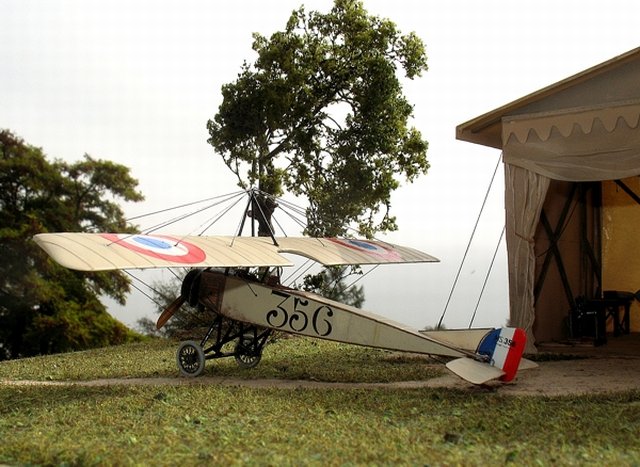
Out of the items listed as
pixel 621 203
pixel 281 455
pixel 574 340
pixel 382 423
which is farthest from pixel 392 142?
pixel 281 455

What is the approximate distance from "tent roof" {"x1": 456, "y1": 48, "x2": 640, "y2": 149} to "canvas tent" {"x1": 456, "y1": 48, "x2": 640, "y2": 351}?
0.01m

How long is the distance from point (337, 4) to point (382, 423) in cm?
1462

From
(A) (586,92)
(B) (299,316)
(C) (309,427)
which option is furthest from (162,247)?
(A) (586,92)

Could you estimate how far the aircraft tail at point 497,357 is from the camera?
8219 mm

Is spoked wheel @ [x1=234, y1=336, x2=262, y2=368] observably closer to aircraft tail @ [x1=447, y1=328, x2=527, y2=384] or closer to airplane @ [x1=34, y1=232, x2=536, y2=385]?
airplane @ [x1=34, y1=232, x2=536, y2=385]

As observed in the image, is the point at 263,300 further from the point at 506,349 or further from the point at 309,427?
the point at 309,427

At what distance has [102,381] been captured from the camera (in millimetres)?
10617

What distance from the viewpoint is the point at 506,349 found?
837cm

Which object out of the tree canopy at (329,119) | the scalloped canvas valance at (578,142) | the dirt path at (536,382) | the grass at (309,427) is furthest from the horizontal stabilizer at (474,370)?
the tree canopy at (329,119)

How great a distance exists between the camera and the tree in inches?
862

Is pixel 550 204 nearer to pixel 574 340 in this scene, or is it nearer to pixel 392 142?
pixel 574 340

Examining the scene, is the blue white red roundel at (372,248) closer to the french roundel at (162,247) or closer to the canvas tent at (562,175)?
the canvas tent at (562,175)

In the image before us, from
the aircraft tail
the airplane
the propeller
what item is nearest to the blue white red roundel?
the airplane

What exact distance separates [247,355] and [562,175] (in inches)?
206
